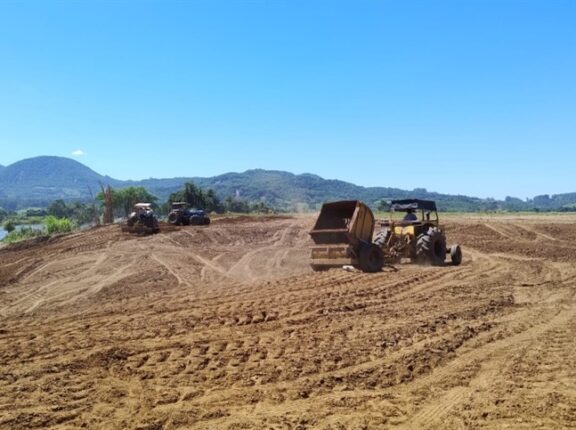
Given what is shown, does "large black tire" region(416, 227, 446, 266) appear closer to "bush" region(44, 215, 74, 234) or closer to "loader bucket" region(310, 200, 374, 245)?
"loader bucket" region(310, 200, 374, 245)

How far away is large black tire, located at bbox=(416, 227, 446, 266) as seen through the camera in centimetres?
1548

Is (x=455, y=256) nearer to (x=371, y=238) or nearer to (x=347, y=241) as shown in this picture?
(x=371, y=238)

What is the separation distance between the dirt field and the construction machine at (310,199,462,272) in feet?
2.45

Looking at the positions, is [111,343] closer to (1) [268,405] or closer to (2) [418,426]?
(1) [268,405]

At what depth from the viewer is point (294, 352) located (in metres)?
6.54

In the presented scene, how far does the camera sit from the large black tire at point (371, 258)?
14.1 meters

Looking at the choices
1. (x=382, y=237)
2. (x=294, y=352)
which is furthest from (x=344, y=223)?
(x=294, y=352)

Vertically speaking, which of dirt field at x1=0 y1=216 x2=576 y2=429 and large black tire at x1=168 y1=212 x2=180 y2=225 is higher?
large black tire at x1=168 y1=212 x2=180 y2=225

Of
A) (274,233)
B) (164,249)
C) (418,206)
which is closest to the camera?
(418,206)

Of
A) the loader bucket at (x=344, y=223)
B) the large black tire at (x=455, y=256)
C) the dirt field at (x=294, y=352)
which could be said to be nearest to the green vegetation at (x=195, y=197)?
the loader bucket at (x=344, y=223)

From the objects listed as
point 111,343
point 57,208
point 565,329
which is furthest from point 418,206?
point 57,208

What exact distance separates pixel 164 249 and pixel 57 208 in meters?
87.3

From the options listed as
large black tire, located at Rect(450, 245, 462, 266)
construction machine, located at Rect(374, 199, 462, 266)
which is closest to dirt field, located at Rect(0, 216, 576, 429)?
construction machine, located at Rect(374, 199, 462, 266)

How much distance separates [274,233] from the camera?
1228 inches
